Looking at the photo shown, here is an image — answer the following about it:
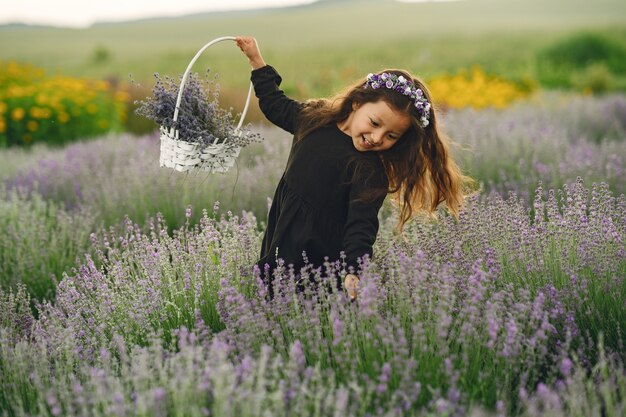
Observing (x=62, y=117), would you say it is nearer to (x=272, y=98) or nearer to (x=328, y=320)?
(x=272, y=98)

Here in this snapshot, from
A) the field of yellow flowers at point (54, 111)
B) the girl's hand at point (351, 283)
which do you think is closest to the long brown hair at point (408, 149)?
the girl's hand at point (351, 283)

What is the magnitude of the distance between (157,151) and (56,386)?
3.47 m

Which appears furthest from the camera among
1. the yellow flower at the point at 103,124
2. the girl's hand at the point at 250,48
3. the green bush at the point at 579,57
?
the green bush at the point at 579,57

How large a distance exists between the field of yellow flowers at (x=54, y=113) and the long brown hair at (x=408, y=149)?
589cm

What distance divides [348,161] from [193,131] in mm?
671

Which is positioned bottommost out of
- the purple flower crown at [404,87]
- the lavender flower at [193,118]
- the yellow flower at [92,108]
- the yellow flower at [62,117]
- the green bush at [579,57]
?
the yellow flower at [62,117]

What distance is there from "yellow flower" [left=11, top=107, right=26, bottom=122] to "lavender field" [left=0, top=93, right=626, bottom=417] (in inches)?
159

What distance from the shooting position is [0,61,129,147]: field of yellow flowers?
8.23 m

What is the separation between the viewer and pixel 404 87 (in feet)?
9.26

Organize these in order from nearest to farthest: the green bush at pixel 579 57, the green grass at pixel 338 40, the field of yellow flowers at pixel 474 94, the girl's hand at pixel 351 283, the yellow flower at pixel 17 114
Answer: the girl's hand at pixel 351 283 < the yellow flower at pixel 17 114 < the field of yellow flowers at pixel 474 94 < the green bush at pixel 579 57 < the green grass at pixel 338 40

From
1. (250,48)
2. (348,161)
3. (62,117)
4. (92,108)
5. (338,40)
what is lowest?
(62,117)

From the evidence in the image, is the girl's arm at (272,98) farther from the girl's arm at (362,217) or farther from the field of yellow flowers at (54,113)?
the field of yellow flowers at (54,113)

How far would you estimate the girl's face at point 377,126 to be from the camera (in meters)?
2.80

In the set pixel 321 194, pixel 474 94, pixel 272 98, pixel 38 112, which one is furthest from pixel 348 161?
pixel 474 94
